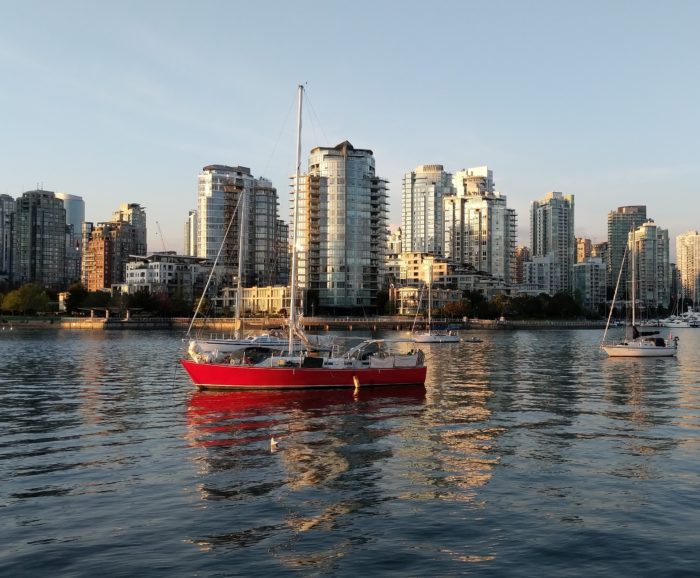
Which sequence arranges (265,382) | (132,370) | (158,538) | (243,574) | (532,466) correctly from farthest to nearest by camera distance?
1. (132,370)
2. (265,382)
3. (532,466)
4. (158,538)
5. (243,574)

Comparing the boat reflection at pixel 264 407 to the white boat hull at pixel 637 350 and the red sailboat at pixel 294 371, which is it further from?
the white boat hull at pixel 637 350

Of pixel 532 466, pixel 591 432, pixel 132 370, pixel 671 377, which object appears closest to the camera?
pixel 532 466

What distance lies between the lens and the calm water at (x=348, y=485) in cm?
1812

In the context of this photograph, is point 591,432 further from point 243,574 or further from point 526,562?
point 243,574

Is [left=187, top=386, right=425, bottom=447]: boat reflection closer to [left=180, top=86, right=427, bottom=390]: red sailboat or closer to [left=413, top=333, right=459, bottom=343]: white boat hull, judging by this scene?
[left=180, top=86, right=427, bottom=390]: red sailboat

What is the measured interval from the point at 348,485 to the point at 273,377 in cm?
2461

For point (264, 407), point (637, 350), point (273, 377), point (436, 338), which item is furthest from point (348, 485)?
point (436, 338)

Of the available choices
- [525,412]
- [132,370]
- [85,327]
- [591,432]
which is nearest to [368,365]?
[525,412]

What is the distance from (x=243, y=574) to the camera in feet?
55.6

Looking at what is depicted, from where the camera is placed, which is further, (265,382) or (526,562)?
(265,382)

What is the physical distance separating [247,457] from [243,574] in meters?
12.4

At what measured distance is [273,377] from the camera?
160ft

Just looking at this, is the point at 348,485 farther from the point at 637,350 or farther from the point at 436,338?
the point at 436,338

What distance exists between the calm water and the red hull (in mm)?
1531
